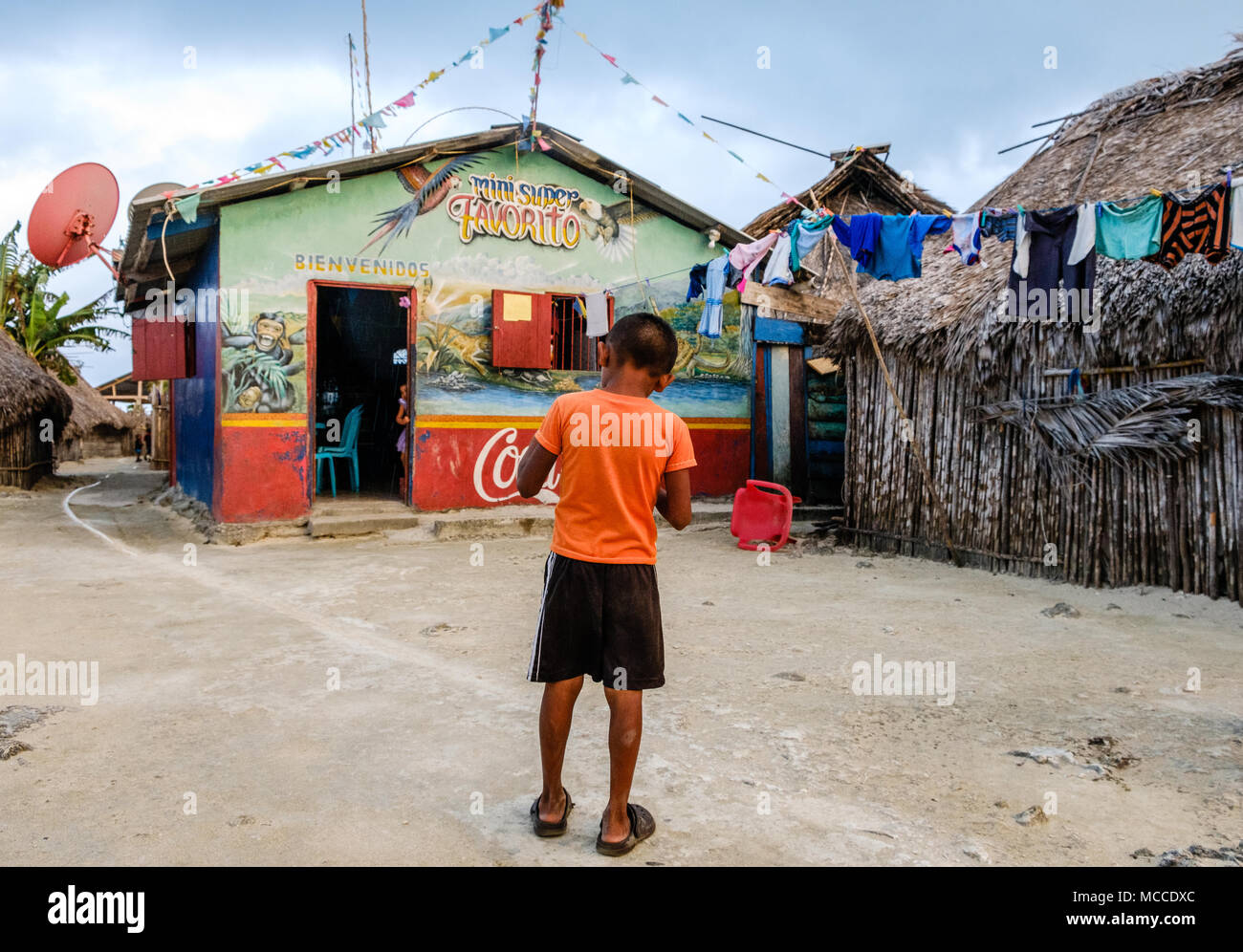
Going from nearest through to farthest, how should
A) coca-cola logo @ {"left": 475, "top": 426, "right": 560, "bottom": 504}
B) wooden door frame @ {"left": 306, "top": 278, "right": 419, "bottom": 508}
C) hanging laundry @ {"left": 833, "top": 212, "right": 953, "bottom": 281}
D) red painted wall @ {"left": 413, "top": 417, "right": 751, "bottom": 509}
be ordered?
hanging laundry @ {"left": 833, "top": 212, "right": 953, "bottom": 281} → wooden door frame @ {"left": 306, "top": 278, "right": 419, "bottom": 508} → red painted wall @ {"left": 413, "top": 417, "right": 751, "bottom": 509} → coca-cola logo @ {"left": 475, "top": 426, "right": 560, "bottom": 504}

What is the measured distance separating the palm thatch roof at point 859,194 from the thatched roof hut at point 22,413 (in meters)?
12.2

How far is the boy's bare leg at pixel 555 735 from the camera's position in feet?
9.08

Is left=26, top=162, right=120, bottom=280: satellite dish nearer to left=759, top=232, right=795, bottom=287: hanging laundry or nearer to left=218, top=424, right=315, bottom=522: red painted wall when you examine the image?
left=218, top=424, right=315, bottom=522: red painted wall

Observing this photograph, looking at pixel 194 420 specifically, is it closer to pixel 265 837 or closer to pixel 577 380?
pixel 577 380

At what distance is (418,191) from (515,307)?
1674mm

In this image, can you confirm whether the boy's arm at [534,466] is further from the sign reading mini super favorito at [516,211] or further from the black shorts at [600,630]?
the sign reading mini super favorito at [516,211]

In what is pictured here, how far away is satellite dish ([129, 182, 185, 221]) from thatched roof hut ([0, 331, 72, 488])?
753cm

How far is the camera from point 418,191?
10.1 meters

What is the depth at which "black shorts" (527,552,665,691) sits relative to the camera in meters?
2.71

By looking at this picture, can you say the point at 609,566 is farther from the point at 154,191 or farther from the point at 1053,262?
the point at 154,191

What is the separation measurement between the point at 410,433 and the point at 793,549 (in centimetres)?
443

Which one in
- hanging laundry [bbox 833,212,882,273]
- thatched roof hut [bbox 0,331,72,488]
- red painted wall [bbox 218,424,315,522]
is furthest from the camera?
thatched roof hut [bbox 0,331,72,488]

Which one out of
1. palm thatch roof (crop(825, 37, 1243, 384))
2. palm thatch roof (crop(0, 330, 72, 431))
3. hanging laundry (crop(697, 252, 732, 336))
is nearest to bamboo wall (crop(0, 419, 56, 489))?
palm thatch roof (crop(0, 330, 72, 431))
